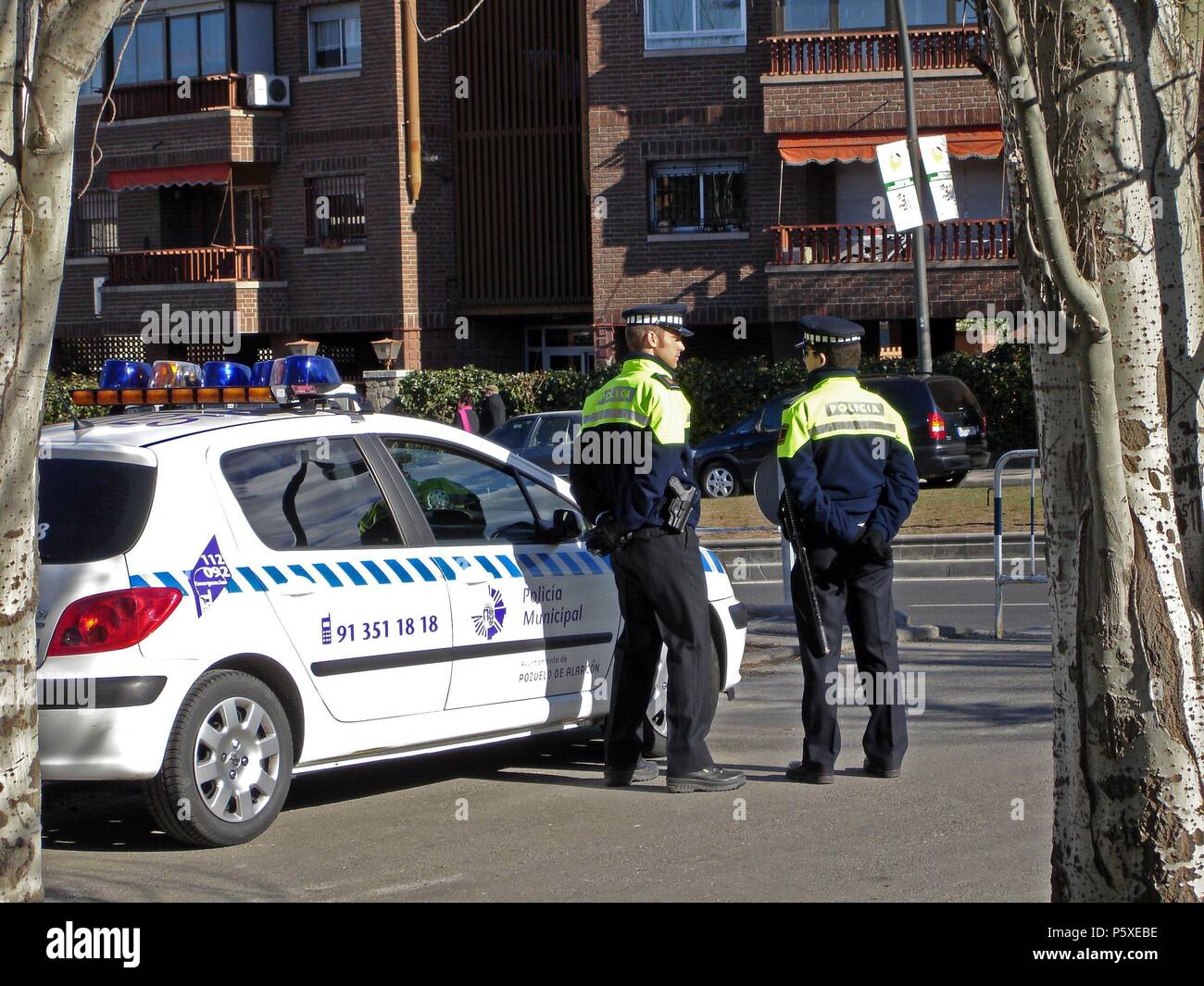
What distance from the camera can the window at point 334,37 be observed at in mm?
34375

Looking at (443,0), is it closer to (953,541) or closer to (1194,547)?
(953,541)

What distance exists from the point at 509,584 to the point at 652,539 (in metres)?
0.72

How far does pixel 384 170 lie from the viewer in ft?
111

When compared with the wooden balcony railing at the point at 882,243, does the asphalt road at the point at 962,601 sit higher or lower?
lower

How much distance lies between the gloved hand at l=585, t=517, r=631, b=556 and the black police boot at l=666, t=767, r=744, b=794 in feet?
3.27

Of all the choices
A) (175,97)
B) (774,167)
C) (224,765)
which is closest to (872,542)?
(224,765)

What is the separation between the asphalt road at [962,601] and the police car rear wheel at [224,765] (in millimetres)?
6376

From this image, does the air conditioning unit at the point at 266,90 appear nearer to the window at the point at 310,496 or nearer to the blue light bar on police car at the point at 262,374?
the blue light bar on police car at the point at 262,374

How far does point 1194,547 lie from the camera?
6.68m

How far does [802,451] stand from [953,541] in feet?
32.3

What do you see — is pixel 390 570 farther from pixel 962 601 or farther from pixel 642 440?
pixel 962 601

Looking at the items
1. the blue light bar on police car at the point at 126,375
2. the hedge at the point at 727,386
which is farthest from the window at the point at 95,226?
the blue light bar on police car at the point at 126,375

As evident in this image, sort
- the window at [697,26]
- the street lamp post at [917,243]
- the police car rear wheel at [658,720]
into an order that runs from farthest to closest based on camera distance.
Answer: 1. the window at [697,26]
2. the street lamp post at [917,243]
3. the police car rear wheel at [658,720]

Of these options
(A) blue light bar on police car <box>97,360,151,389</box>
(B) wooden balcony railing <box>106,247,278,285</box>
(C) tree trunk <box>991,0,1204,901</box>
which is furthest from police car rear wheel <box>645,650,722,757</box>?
(B) wooden balcony railing <box>106,247,278,285</box>
